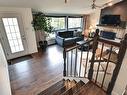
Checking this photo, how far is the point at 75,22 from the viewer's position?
774 cm

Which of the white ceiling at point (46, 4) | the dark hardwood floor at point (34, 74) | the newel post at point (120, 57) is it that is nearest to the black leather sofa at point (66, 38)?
the dark hardwood floor at point (34, 74)

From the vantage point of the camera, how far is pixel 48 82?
2934mm

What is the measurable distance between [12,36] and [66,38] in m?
3.24

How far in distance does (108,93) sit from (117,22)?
6.05m

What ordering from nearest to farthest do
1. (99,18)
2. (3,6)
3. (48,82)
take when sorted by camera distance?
(48,82) < (3,6) < (99,18)

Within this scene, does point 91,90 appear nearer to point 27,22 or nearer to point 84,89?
point 84,89

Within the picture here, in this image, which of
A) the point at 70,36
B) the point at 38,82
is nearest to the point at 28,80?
the point at 38,82

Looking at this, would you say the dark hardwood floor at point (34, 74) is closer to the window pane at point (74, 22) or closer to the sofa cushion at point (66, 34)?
the sofa cushion at point (66, 34)

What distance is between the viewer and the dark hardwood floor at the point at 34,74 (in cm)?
271

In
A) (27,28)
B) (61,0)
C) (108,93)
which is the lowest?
(108,93)

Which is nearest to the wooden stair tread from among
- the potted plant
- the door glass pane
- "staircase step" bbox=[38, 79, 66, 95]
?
"staircase step" bbox=[38, 79, 66, 95]

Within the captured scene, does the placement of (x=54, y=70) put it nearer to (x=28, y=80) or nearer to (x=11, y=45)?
(x=28, y=80)

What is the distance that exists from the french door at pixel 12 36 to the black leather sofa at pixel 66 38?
218cm

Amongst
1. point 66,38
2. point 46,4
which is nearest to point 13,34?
point 46,4
